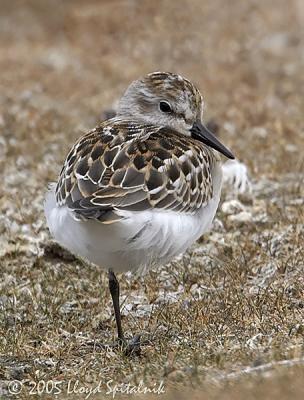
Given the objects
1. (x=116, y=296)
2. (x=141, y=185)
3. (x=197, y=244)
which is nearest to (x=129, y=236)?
(x=141, y=185)

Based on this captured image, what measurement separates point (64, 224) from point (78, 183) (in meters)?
0.31

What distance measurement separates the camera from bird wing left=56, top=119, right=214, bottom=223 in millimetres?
5832

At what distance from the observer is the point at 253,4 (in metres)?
16.0

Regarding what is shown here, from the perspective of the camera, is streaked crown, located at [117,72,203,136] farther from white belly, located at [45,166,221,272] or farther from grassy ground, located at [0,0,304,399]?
grassy ground, located at [0,0,304,399]

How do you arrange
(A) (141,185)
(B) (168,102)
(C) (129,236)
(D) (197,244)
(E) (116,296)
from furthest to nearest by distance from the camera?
(D) (197,244) < (B) (168,102) < (E) (116,296) < (A) (141,185) < (C) (129,236)

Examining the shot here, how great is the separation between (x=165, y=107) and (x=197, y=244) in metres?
1.65

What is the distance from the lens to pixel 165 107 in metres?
7.04

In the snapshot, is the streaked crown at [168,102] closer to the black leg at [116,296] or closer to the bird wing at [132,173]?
the bird wing at [132,173]

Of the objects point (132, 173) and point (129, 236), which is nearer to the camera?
point (129, 236)

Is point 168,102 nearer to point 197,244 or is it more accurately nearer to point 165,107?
point 165,107

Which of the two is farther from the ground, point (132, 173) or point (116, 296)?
Result: point (132, 173)

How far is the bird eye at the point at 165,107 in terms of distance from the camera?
7031mm

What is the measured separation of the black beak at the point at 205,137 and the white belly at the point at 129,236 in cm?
89

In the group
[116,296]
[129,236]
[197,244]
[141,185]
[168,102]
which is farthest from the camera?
[197,244]
